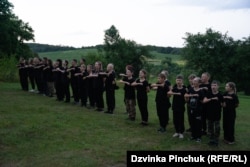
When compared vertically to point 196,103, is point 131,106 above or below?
below

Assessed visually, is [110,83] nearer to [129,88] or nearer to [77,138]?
[129,88]

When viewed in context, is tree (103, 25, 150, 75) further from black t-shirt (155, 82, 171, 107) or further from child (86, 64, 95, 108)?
black t-shirt (155, 82, 171, 107)

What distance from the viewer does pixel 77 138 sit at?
12.2 metres

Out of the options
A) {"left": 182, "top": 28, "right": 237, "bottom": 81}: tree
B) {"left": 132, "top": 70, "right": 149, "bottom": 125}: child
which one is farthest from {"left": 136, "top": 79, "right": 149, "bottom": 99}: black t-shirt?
{"left": 182, "top": 28, "right": 237, "bottom": 81}: tree

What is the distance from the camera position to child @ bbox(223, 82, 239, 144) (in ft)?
39.7

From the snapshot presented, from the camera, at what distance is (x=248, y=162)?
9.02m

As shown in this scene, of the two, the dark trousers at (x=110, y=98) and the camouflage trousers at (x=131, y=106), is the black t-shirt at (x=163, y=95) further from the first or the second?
the dark trousers at (x=110, y=98)

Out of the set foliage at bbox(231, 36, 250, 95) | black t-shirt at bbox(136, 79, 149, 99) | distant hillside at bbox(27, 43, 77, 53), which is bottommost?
foliage at bbox(231, 36, 250, 95)

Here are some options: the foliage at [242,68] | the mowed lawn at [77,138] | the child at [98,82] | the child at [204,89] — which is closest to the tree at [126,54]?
the foliage at [242,68]

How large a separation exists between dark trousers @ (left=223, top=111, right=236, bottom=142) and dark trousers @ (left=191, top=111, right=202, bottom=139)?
2.80 feet

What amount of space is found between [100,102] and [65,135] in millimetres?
5294

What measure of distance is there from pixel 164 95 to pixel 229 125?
2352 millimetres

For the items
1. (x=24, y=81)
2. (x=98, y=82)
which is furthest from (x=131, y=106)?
(x=24, y=81)

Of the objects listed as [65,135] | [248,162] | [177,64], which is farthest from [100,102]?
[177,64]
